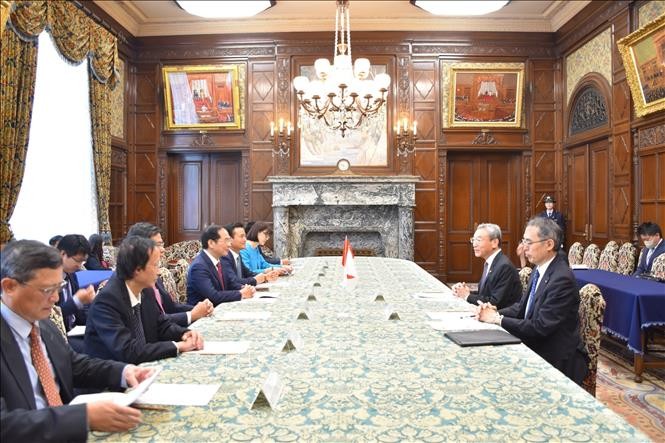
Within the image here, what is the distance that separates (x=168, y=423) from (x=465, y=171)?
922cm

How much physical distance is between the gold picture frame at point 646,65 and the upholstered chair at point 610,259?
1844 mm

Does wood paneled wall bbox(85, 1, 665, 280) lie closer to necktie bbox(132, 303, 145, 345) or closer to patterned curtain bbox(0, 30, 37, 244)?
patterned curtain bbox(0, 30, 37, 244)

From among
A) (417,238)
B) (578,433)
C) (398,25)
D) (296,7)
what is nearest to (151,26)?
(296,7)

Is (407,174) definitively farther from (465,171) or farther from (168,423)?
(168,423)

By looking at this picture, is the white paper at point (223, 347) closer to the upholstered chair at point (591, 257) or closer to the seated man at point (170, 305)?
the seated man at point (170, 305)

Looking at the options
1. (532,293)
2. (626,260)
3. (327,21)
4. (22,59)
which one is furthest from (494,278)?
(327,21)

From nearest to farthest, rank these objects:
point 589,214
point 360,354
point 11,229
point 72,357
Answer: point 72,357 → point 360,354 → point 11,229 → point 589,214

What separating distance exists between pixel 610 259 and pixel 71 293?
631 cm

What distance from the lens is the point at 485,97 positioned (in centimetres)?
965

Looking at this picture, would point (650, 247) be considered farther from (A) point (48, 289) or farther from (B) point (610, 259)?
(A) point (48, 289)

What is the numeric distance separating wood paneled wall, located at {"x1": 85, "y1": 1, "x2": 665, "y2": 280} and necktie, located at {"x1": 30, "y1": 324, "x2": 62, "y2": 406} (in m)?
8.12

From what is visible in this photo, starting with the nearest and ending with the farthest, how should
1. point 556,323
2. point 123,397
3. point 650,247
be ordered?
point 123,397 < point 556,323 < point 650,247

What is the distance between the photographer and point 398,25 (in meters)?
9.59

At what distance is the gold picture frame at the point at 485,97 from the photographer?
959 centimetres
